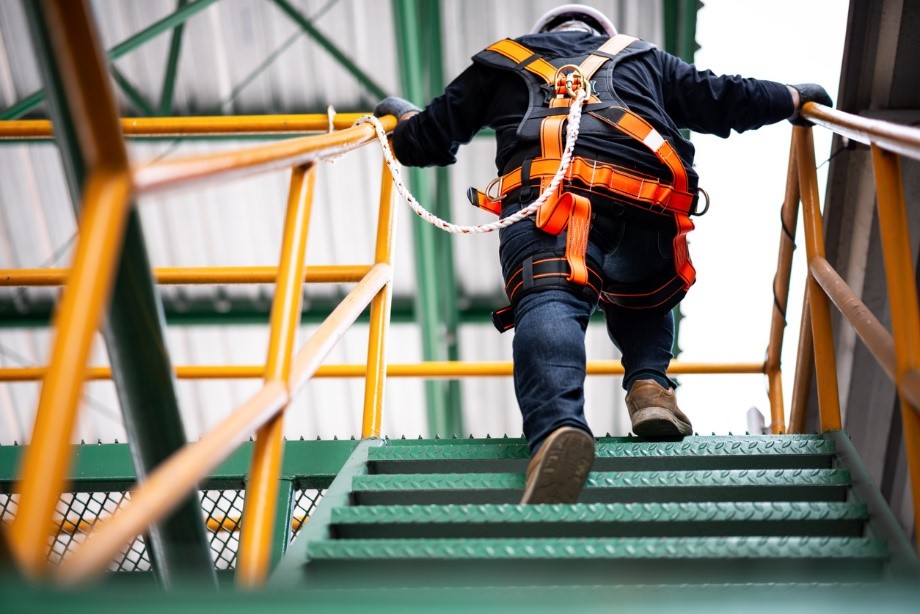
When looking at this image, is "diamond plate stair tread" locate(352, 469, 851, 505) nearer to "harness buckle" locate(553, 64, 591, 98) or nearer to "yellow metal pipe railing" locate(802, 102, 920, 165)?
"yellow metal pipe railing" locate(802, 102, 920, 165)

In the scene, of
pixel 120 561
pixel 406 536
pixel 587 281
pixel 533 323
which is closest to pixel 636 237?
pixel 587 281

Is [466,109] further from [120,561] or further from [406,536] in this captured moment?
[120,561]

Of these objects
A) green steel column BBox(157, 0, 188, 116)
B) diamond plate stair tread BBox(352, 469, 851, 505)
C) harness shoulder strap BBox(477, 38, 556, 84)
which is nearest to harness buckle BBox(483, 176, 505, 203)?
harness shoulder strap BBox(477, 38, 556, 84)

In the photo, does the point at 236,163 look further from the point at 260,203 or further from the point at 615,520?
the point at 260,203

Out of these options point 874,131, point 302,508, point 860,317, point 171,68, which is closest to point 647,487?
point 860,317

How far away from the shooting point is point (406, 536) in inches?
96.4

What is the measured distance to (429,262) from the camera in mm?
8430

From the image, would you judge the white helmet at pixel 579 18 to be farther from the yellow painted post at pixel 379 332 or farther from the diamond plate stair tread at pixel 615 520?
the diamond plate stair tread at pixel 615 520

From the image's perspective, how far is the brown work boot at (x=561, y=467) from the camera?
245 cm

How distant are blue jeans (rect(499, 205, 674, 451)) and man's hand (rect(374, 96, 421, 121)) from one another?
791mm

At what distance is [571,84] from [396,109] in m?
0.86

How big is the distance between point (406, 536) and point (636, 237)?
1287 mm

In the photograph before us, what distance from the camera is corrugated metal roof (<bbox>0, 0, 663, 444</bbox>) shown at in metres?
8.03

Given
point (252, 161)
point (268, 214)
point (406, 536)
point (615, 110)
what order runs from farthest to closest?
1. point (268, 214)
2. point (615, 110)
3. point (406, 536)
4. point (252, 161)
